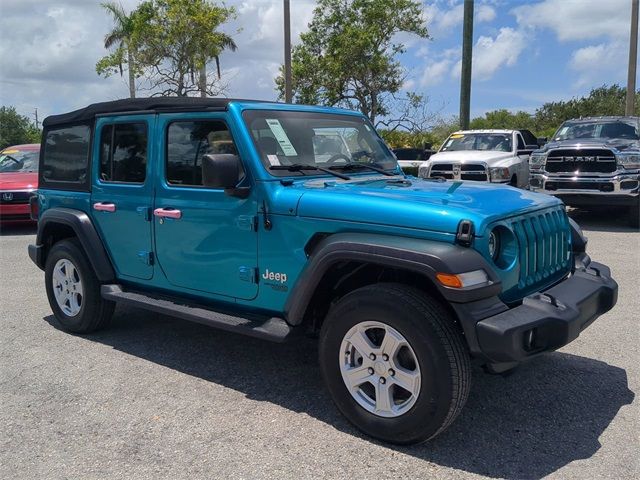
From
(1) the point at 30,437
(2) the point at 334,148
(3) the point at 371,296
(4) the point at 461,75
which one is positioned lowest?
(1) the point at 30,437

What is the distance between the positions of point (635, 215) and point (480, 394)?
8.21 m

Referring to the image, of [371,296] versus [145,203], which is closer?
[371,296]

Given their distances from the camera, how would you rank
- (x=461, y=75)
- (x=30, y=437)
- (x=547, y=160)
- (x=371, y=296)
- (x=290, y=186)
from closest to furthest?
(x=371, y=296) → (x=30, y=437) → (x=290, y=186) → (x=547, y=160) → (x=461, y=75)

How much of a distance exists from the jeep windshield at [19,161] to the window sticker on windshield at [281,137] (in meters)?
10.1

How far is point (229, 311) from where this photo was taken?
13.6 ft

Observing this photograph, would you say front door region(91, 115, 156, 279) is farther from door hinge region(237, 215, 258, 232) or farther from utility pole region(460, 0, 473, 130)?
utility pole region(460, 0, 473, 130)

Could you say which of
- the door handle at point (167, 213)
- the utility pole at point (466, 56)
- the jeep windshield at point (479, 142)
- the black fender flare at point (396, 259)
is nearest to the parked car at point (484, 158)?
the jeep windshield at point (479, 142)

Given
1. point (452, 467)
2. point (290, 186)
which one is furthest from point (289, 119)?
point (452, 467)

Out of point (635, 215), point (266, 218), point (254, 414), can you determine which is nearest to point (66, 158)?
point (266, 218)

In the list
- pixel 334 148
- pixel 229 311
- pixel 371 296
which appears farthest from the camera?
pixel 334 148

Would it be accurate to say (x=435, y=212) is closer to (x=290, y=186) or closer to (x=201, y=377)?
(x=290, y=186)

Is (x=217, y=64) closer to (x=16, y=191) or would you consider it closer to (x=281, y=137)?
(x=16, y=191)

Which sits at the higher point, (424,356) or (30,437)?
(424,356)

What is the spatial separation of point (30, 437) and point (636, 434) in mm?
→ 3399
